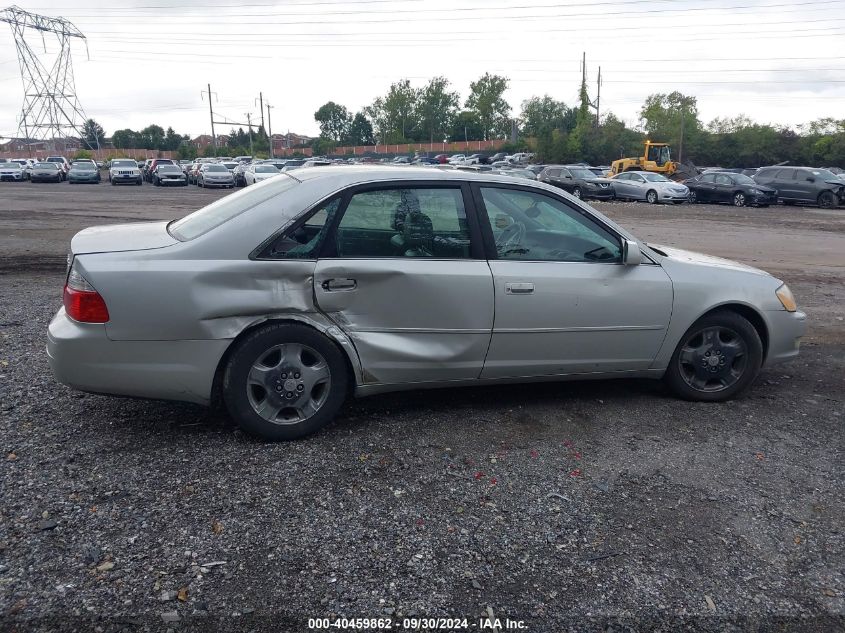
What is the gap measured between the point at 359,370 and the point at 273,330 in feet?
1.88

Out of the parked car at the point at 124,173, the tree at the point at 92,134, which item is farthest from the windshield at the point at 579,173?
the tree at the point at 92,134

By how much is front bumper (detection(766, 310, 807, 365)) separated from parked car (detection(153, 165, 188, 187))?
134 ft

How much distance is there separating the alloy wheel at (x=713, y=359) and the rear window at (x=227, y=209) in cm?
289

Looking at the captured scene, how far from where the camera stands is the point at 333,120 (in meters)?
142

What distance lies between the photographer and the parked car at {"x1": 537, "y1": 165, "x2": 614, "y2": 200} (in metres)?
32.0

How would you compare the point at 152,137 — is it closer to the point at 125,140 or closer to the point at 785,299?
the point at 125,140

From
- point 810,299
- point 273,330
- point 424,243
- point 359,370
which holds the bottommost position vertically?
point 810,299

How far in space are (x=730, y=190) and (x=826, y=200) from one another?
11.5 ft

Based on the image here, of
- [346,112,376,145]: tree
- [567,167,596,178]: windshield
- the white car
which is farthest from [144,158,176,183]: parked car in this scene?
[346,112,376,145]: tree

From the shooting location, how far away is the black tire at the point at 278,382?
13.7ft

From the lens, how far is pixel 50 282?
372 inches

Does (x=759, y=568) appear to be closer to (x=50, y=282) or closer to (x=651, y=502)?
(x=651, y=502)

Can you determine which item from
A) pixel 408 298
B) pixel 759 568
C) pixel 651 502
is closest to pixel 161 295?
pixel 408 298

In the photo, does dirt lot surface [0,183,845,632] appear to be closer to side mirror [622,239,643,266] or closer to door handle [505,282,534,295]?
door handle [505,282,534,295]
